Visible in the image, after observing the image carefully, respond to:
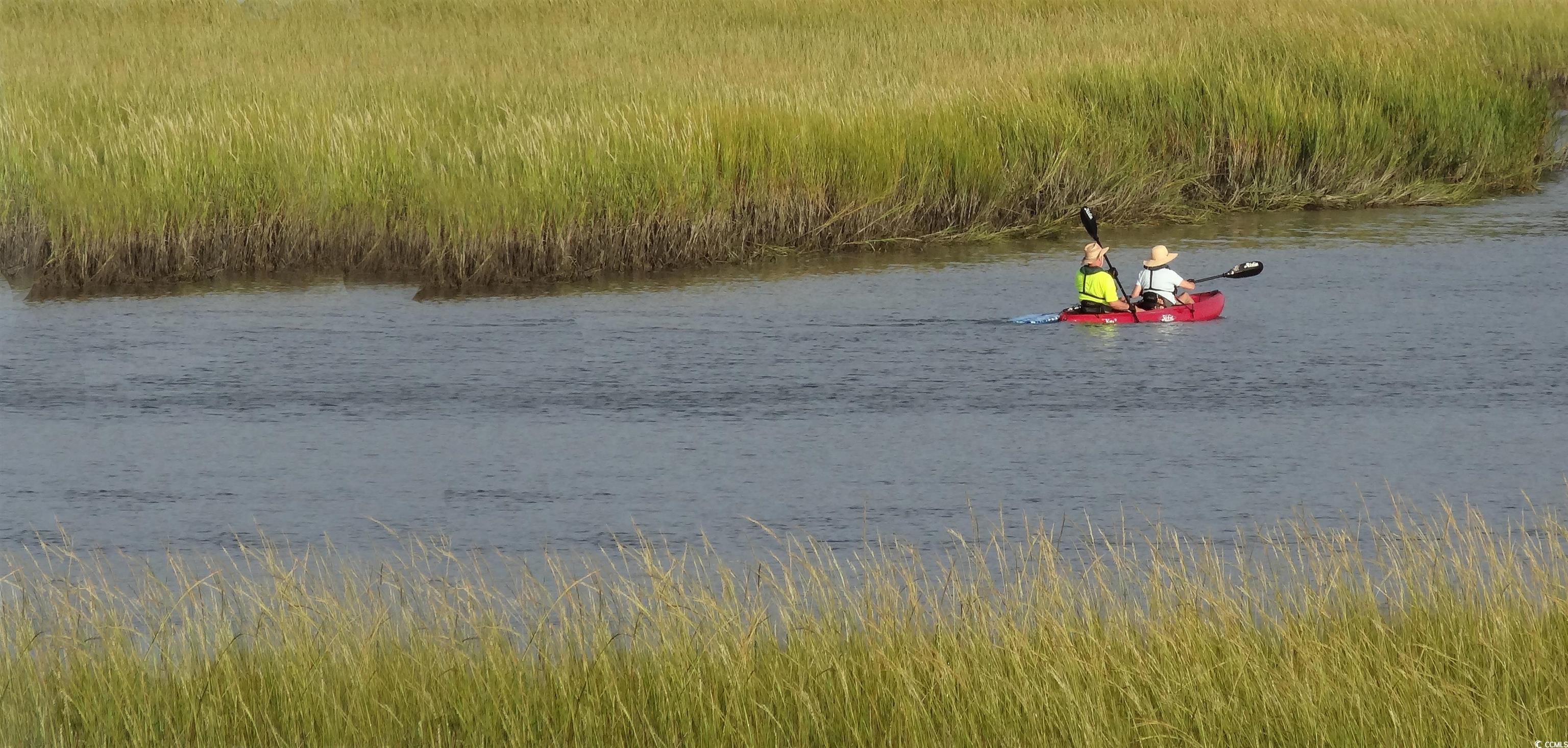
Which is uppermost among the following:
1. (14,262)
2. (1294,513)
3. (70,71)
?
(70,71)

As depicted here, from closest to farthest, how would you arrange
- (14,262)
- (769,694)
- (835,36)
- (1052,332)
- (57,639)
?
1. (769,694)
2. (57,639)
3. (1052,332)
4. (14,262)
5. (835,36)

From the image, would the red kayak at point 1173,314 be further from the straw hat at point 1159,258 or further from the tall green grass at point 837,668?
the tall green grass at point 837,668

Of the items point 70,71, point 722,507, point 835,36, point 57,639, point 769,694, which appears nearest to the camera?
point 769,694

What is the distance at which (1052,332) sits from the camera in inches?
508

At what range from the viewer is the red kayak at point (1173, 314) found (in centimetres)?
1324

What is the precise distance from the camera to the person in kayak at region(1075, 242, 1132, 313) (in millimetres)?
13258

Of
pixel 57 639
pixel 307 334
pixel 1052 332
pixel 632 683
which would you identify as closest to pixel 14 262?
pixel 307 334

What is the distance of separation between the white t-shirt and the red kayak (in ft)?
0.38

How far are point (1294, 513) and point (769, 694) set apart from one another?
11.2 ft

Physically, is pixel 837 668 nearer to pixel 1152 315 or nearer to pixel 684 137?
pixel 1152 315

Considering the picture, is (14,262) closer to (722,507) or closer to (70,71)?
(70,71)

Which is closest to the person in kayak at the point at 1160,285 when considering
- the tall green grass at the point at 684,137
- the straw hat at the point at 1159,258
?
the straw hat at the point at 1159,258

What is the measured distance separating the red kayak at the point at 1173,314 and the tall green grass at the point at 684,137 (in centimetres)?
353

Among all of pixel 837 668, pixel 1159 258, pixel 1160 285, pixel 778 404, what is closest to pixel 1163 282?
pixel 1160 285
